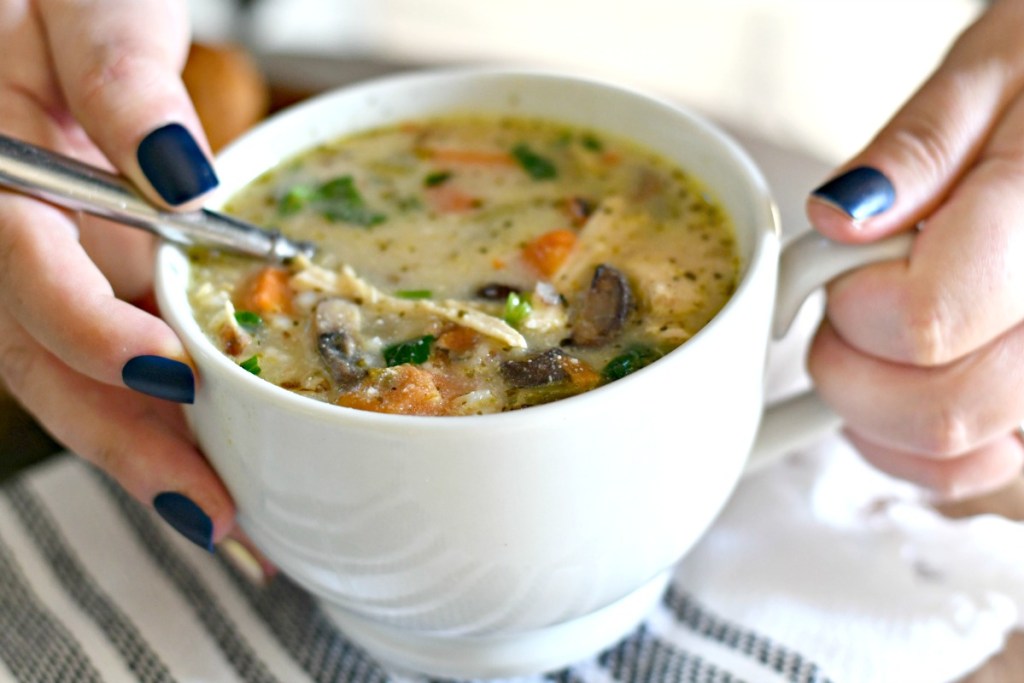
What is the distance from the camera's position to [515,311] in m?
1.15

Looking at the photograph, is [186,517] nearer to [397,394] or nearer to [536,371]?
[397,394]

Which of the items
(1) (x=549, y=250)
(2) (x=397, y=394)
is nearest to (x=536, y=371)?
(2) (x=397, y=394)

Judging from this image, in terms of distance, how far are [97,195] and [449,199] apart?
430mm

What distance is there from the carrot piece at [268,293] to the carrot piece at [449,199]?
23 centimetres

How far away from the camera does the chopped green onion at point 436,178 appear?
1422 millimetres

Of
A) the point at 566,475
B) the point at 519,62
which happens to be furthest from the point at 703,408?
the point at 519,62

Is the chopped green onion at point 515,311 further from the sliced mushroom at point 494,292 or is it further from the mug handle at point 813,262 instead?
the mug handle at point 813,262

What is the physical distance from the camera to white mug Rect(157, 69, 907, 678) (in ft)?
3.10

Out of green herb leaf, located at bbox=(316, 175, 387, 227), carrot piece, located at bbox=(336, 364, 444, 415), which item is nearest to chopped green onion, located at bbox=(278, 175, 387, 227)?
green herb leaf, located at bbox=(316, 175, 387, 227)

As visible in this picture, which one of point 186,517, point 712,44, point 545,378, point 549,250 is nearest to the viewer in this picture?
point 545,378

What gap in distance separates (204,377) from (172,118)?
0.31 metres

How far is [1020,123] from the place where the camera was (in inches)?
47.8

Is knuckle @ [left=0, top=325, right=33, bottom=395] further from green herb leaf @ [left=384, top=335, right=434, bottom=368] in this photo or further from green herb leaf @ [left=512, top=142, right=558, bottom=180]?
green herb leaf @ [left=512, top=142, right=558, bottom=180]

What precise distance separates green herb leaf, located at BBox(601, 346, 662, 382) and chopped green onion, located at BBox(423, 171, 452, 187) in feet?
1.41
